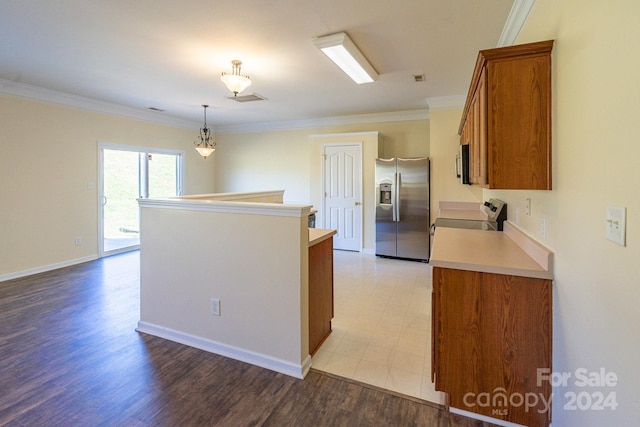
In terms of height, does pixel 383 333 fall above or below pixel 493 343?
below

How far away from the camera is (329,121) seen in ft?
20.9

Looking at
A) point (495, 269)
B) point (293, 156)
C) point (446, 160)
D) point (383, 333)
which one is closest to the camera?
point (495, 269)

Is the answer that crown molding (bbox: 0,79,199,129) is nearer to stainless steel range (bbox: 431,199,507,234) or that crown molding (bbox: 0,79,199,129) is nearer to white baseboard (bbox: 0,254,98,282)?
white baseboard (bbox: 0,254,98,282)

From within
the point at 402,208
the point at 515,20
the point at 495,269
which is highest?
the point at 515,20

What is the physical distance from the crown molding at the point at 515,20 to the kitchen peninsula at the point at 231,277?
6.87 ft

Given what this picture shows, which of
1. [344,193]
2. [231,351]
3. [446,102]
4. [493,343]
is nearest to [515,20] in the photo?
[493,343]

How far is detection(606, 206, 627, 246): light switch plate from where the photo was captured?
3.25ft

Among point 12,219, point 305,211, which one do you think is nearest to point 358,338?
point 305,211

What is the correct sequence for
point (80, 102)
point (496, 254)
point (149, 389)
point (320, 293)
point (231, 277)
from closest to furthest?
point (496, 254) → point (149, 389) → point (231, 277) → point (320, 293) → point (80, 102)

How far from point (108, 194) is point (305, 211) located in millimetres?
5025

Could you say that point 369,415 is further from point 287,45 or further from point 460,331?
point 287,45

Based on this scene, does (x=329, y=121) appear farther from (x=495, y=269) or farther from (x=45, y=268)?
(x=45, y=268)

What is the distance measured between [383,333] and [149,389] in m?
1.85

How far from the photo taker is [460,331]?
1.73m
